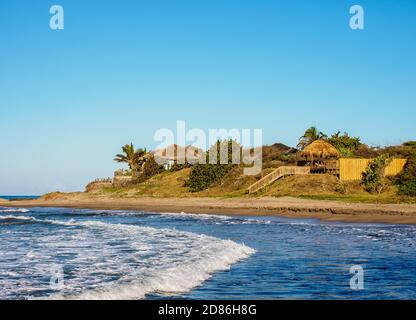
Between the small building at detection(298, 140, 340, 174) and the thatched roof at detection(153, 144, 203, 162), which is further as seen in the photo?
the thatched roof at detection(153, 144, 203, 162)

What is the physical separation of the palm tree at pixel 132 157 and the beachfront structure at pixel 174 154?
2359 millimetres

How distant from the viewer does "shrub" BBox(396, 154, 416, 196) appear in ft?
135

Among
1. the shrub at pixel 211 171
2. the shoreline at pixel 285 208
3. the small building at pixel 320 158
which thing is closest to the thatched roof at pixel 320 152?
the small building at pixel 320 158

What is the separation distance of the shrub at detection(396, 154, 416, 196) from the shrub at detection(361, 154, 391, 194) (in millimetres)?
1307

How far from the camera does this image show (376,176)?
144ft

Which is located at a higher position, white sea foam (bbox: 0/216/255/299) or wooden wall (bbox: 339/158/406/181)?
wooden wall (bbox: 339/158/406/181)

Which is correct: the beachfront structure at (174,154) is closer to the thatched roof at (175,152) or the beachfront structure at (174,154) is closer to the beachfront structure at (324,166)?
the thatched roof at (175,152)

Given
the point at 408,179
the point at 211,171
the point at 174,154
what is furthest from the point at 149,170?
the point at 408,179

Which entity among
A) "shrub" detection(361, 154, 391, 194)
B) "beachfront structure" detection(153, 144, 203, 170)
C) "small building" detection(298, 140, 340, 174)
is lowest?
"shrub" detection(361, 154, 391, 194)

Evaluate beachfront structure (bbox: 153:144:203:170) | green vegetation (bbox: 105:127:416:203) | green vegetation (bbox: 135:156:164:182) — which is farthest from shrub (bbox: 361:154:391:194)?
green vegetation (bbox: 135:156:164:182)

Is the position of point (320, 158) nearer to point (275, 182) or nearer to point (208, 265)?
point (275, 182)

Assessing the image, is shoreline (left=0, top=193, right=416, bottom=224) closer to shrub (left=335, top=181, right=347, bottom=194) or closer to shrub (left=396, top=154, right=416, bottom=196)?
shrub (left=335, top=181, right=347, bottom=194)

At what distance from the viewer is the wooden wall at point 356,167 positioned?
45906 mm
